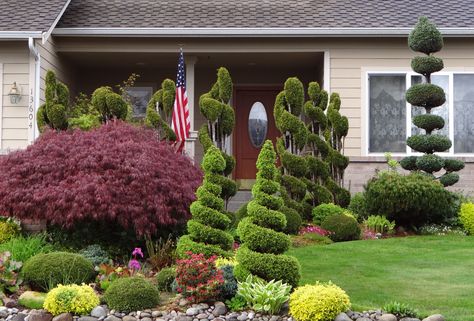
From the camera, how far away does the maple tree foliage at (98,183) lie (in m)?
8.48

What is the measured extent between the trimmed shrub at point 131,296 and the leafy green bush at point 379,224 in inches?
205

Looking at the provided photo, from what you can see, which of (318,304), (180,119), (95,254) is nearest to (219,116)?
(180,119)

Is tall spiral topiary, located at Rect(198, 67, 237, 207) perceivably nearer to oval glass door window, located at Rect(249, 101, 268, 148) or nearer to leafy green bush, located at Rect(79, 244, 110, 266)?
leafy green bush, located at Rect(79, 244, 110, 266)

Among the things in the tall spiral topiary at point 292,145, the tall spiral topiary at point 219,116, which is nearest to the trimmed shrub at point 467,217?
the tall spiral topiary at point 292,145

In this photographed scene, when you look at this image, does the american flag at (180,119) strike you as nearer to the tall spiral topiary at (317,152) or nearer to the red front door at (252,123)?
the tall spiral topiary at (317,152)

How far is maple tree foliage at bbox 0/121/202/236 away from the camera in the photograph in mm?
8484

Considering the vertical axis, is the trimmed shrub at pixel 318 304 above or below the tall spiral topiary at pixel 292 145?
below

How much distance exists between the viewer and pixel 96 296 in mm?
6629

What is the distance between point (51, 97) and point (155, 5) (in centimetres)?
518

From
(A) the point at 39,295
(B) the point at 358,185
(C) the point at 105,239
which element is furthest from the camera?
(B) the point at 358,185

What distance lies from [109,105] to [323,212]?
392 cm

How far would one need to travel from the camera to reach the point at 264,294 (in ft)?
20.5

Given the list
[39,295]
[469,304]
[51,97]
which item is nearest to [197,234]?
[39,295]

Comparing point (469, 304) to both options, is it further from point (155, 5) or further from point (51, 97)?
point (155, 5)
